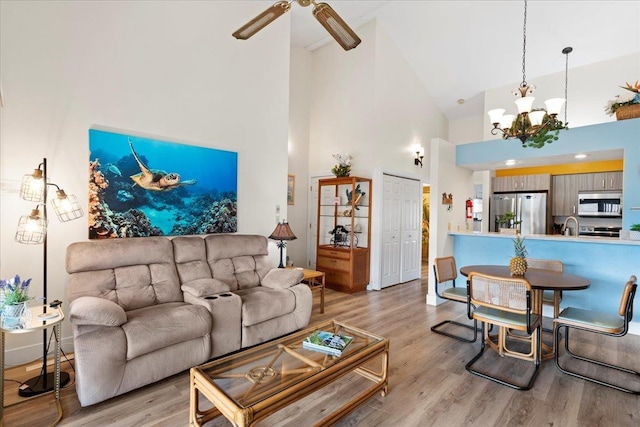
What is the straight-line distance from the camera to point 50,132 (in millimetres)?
2811

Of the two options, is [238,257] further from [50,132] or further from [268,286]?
[50,132]

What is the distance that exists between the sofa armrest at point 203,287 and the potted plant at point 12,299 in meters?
1.18

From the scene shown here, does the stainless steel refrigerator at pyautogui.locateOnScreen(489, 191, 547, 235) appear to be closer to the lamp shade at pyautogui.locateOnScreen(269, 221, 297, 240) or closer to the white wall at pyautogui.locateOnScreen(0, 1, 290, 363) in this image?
the lamp shade at pyautogui.locateOnScreen(269, 221, 297, 240)

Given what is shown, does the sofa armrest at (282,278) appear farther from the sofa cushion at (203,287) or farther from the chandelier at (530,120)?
the chandelier at (530,120)

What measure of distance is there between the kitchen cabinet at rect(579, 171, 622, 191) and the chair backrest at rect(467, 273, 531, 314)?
518cm

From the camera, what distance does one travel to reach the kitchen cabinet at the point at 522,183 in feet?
22.3

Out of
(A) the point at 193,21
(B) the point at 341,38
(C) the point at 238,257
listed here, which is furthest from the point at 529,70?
(C) the point at 238,257

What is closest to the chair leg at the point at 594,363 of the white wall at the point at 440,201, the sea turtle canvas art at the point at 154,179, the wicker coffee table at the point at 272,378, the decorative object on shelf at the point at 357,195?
the wicker coffee table at the point at 272,378

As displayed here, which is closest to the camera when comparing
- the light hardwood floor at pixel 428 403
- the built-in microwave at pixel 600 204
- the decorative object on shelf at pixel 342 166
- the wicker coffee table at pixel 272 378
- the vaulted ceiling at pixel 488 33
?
the wicker coffee table at pixel 272 378

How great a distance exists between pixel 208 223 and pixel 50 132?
170 centimetres

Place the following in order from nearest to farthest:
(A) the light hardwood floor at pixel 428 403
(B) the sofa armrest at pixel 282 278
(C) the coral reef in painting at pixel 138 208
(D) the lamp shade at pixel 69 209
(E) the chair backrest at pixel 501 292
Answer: (A) the light hardwood floor at pixel 428 403
(E) the chair backrest at pixel 501 292
(D) the lamp shade at pixel 69 209
(C) the coral reef in painting at pixel 138 208
(B) the sofa armrest at pixel 282 278

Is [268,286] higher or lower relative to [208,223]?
lower

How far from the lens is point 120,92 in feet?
10.4

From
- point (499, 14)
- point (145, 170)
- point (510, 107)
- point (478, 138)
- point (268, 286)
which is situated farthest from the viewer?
point (478, 138)
